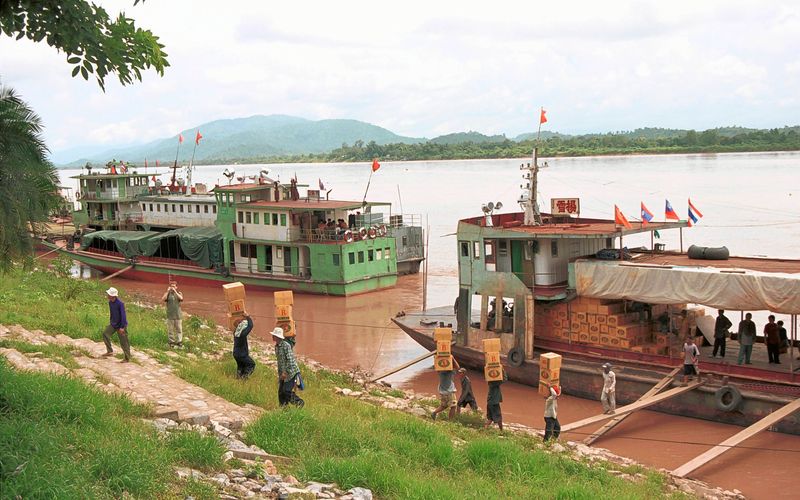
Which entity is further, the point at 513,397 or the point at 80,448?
the point at 513,397

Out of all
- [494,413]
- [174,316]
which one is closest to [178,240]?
[174,316]

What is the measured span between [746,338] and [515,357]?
17.3ft

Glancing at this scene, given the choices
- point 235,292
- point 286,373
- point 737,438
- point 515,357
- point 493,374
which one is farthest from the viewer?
point 515,357

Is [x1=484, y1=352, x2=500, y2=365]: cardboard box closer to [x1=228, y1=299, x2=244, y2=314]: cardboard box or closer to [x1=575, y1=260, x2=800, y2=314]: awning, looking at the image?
[x1=228, y1=299, x2=244, y2=314]: cardboard box

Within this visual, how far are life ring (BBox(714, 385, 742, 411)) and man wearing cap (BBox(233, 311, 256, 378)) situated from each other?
9231 mm

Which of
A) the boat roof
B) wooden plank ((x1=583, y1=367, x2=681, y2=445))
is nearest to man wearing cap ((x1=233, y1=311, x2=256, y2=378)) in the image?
wooden plank ((x1=583, y1=367, x2=681, y2=445))

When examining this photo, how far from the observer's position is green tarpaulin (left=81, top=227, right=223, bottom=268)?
126ft

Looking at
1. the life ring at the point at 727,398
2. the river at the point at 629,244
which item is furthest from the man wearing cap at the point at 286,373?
the life ring at the point at 727,398

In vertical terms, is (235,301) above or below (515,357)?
above

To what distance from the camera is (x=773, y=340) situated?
1714 centimetres

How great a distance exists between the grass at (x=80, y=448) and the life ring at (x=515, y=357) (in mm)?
11456

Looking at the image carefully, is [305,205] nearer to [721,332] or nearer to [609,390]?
[721,332]

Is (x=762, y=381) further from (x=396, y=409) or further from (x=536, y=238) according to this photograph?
(x=396, y=409)

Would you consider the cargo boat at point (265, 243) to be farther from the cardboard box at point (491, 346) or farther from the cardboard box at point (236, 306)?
the cardboard box at point (491, 346)
